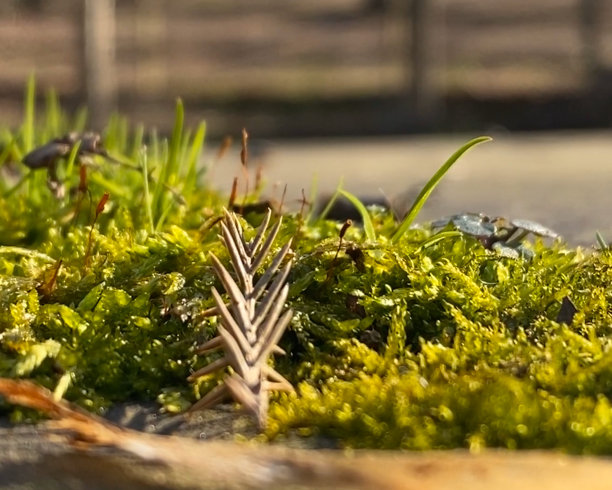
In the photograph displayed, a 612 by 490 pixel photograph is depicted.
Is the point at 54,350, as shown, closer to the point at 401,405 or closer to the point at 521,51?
the point at 401,405

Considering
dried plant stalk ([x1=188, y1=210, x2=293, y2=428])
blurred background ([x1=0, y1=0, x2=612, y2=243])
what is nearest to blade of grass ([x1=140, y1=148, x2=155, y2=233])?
dried plant stalk ([x1=188, y1=210, x2=293, y2=428])

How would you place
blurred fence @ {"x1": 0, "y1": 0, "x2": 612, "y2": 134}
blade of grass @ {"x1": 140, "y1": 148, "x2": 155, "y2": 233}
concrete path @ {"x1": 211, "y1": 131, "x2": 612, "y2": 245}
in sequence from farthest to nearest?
1. blurred fence @ {"x1": 0, "y1": 0, "x2": 612, "y2": 134}
2. concrete path @ {"x1": 211, "y1": 131, "x2": 612, "y2": 245}
3. blade of grass @ {"x1": 140, "y1": 148, "x2": 155, "y2": 233}

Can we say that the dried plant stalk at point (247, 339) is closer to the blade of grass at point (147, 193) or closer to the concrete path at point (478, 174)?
the blade of grass at point (147, 193)

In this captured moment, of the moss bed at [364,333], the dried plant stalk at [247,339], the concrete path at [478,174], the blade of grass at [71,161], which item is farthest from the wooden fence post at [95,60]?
the dried plant stalk at [247,339]

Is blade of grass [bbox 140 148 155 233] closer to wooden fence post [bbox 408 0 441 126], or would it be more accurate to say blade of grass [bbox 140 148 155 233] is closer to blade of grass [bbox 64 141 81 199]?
blade of grass [bbox 64 141 81 199]

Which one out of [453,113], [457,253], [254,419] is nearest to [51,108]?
[457,253]

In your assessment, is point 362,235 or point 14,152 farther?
point 14,152

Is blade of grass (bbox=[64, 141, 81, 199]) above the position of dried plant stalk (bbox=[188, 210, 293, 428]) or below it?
above
